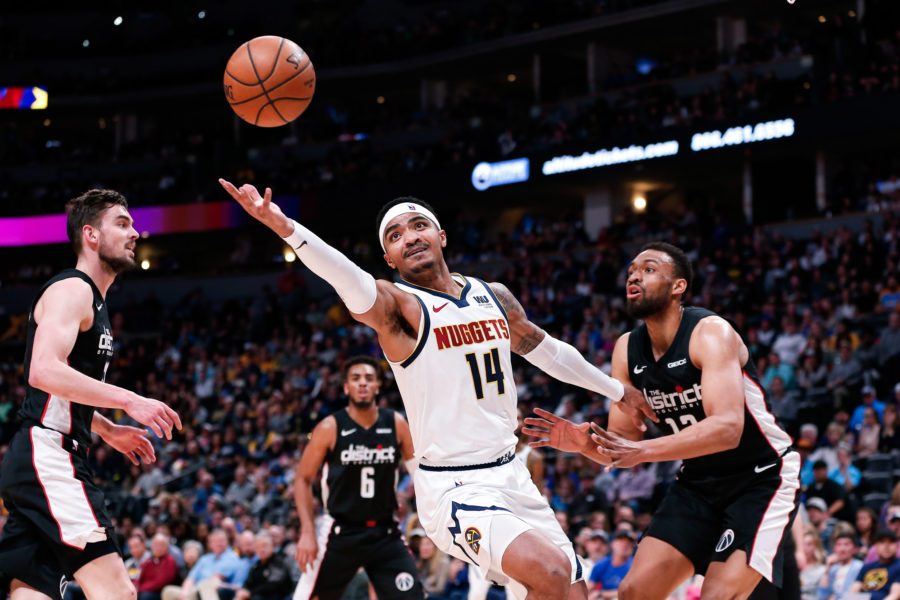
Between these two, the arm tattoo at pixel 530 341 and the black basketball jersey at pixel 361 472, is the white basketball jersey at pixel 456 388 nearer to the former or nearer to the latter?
the arm tattoo at pixel 530 341

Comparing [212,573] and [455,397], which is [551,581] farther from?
[212,573]

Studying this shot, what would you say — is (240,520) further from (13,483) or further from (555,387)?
(13,483)

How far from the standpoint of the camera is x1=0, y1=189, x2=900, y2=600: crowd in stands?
39.6 ft

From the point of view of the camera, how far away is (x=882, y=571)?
927cm

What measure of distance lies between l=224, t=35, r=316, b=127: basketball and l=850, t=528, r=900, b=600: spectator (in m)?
6.46

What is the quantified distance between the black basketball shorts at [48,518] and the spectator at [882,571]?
22.9 ft

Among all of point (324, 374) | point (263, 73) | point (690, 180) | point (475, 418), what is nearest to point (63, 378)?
point (475, 418)

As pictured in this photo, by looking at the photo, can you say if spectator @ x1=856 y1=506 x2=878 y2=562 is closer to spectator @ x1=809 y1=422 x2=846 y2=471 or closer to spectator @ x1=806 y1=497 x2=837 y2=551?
spectator @ x1=806 y1=497 x2=837 y2=551

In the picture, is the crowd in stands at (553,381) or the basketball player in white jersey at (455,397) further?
the crowd in stands at (553,381)

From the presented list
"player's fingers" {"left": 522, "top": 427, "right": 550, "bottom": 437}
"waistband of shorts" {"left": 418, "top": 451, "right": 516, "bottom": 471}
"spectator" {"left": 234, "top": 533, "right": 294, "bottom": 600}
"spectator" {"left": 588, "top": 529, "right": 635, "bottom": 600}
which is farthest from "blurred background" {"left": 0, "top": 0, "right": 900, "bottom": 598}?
"waistband of shorts" {"left": 418, "top": 451, "right": 516, "bottom": 471}

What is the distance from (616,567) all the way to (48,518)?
23.2 ft

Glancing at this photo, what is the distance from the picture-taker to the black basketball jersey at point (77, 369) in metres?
5.19

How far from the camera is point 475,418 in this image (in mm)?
5160

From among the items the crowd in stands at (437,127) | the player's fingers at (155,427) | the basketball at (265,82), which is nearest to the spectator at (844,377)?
the crowd in stands at (437,127)
